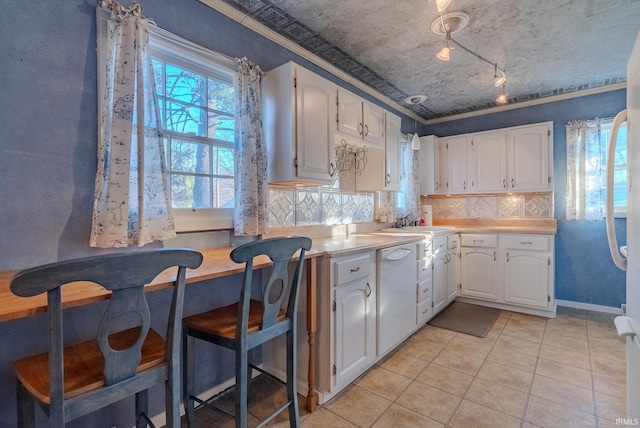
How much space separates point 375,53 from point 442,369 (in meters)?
2.54

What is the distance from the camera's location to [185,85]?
177cm

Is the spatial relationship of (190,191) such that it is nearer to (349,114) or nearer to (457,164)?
(349,114)

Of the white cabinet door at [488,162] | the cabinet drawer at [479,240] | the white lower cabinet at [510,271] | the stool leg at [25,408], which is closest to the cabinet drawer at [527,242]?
the white lower cabinet at [510,271]

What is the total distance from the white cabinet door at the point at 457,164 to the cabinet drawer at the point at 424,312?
1.75 m

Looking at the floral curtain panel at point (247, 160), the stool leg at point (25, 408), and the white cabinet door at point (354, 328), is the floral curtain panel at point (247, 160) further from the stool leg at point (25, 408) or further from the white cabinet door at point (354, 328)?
the stool leg at point (25, 408)

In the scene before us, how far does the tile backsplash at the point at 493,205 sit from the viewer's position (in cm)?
357

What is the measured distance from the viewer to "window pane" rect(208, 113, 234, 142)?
189 centimetres

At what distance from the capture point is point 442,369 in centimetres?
217

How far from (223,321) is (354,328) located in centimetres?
90

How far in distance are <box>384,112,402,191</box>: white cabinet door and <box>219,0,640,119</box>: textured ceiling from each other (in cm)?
44

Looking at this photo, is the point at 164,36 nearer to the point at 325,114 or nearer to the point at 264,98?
the point at 264,98

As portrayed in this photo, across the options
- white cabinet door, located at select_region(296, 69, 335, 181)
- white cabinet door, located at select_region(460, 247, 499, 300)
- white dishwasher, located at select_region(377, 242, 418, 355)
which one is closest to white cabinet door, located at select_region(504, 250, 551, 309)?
white cabinet door, located at select_region(460, 247, 499, 300)

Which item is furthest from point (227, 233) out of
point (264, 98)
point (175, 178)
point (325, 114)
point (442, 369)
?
point (442, 369)

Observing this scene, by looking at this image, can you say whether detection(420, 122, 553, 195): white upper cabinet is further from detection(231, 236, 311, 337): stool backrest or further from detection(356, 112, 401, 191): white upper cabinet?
detection(231, 236, 311, 337): stool backrest
